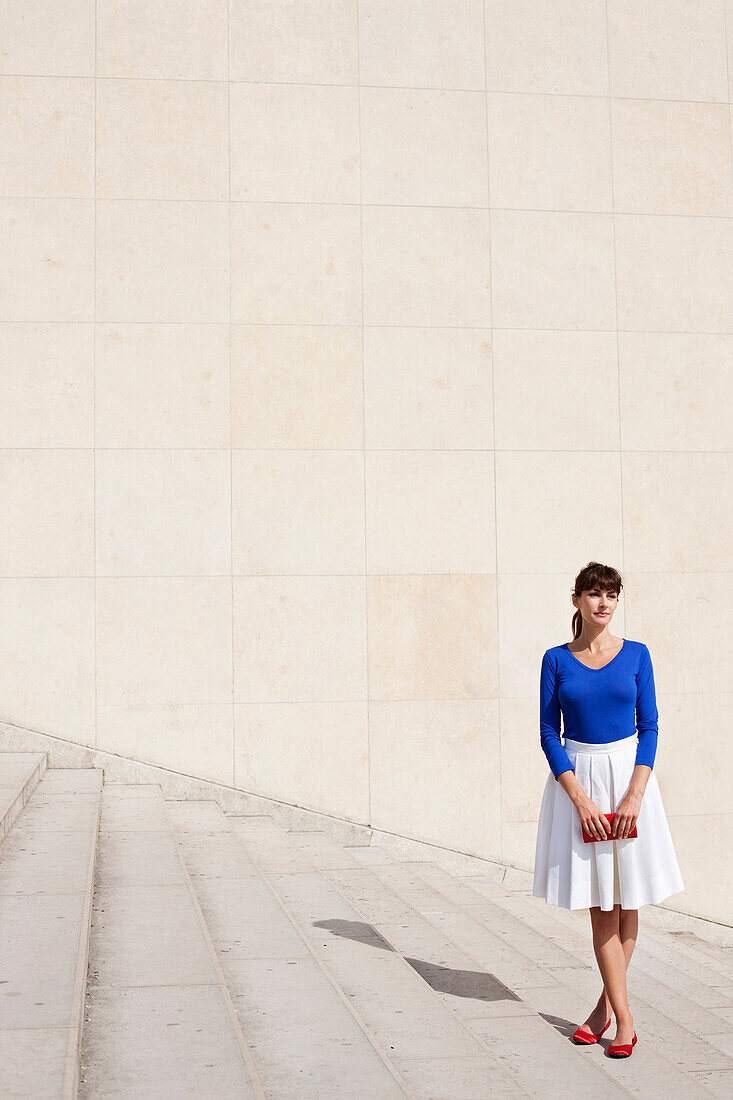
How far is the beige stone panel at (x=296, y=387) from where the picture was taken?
6766mm

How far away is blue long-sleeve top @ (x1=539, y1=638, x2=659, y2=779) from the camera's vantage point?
2.92m

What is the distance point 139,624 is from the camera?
21.7ft

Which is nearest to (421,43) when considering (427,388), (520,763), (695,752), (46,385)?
(427,388)

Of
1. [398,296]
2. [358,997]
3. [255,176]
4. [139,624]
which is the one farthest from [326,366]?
[358,997]

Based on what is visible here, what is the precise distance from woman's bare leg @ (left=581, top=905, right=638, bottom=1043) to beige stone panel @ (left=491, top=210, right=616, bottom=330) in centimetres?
493

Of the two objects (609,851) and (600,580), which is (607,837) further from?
(600,580)

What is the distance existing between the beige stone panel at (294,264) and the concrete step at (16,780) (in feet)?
10.6

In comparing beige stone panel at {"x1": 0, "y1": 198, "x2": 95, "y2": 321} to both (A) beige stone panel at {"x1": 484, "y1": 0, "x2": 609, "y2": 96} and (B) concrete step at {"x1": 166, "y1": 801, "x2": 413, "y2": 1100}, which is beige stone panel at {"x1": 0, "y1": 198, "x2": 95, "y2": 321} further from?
(B) concrete step at {"x1": 166, "y1": 801, "x2": 413, "y2": 1100}

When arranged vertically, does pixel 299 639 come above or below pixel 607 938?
above

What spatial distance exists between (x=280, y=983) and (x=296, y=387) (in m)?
4.48

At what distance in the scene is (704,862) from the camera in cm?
688

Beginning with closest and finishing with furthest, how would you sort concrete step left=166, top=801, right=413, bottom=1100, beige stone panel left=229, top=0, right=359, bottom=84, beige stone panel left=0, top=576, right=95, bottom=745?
1. concrete step left=166, top=801, right=413, bottom=1100
2. beige stone panel left=0, top=576, right=95, bottom=745
3. beige stone panel left=229, top=0, right=359, bottom=84

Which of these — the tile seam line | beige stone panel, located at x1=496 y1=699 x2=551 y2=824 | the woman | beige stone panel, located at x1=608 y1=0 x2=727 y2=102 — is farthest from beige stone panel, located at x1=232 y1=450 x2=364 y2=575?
the woman

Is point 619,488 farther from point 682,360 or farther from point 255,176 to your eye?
point 255,176
